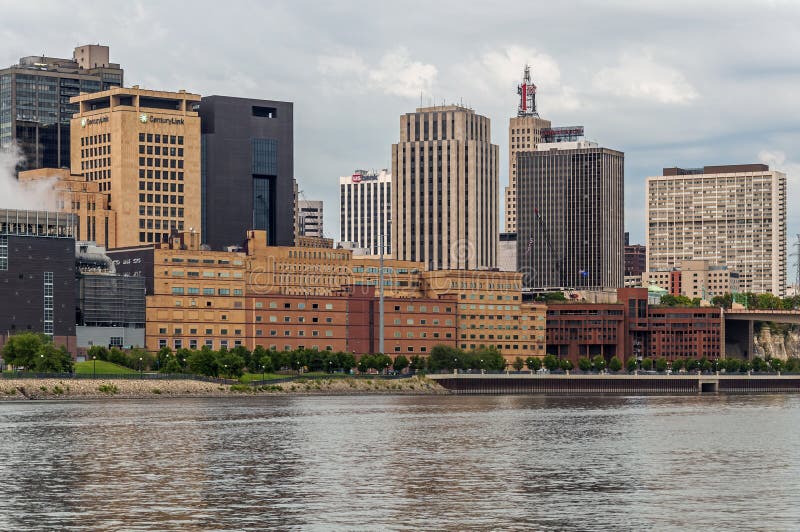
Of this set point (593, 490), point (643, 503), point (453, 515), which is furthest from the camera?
point (593, 490)

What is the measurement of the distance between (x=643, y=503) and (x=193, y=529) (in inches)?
1215

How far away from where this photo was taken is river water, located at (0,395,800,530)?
97.9m

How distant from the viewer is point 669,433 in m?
176

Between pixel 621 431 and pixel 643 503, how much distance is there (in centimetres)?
7513

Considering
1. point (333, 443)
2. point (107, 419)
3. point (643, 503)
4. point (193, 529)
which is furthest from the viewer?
point (107, 419)

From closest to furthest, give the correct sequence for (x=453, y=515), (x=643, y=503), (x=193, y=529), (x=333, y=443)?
(x=193, y=529), (x=453, y=515), (x=643, y=503), (x=333, y=443)

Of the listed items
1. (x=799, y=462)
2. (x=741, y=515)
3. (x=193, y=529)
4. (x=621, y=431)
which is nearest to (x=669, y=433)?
(x=621, y=431)

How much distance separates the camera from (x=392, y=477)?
121875 millimetres

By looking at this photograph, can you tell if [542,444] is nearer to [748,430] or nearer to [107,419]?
[748,430]

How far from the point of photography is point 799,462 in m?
136

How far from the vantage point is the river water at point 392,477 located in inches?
3856

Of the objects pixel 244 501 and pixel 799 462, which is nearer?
pixel 244 501

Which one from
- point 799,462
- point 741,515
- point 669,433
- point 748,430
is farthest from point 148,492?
point 748,430

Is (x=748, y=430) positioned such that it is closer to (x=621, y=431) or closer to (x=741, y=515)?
(x=621, y=431)
